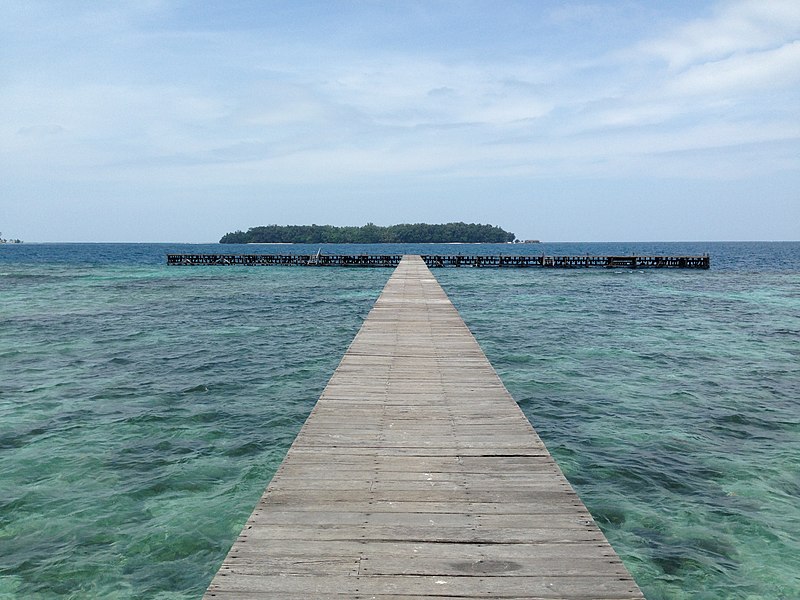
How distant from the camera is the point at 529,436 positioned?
704 cm

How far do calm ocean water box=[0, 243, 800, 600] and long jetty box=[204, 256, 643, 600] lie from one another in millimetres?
2050

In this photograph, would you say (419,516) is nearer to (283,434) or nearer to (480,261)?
(283,434)

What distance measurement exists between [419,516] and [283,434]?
6.62 metres

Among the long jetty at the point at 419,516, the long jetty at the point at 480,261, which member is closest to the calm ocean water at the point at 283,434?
the long jetty at the point at 419,516

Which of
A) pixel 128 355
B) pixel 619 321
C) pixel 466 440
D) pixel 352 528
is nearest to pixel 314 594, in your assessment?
pixel 352 528

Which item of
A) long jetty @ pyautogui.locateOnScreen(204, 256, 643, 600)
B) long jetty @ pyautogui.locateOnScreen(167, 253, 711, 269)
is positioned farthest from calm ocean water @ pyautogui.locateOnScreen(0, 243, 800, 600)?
long jetty @ pyautogui.locateOnScreen(167, 253, 711, 269)

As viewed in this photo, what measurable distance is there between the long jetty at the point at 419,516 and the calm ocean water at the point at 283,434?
2.05 metres

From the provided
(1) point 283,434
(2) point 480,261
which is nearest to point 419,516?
(1) point 283,434

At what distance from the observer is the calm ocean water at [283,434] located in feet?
22.7

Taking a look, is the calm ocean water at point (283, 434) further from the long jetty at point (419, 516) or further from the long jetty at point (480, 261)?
the long jetty at point (480, 261)

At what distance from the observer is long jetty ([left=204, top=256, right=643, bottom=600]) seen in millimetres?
4059

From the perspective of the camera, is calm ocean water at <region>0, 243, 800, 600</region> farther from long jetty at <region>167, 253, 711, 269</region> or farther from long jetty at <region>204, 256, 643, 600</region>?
long jetty at <region>167, 253, 711, 269</region>

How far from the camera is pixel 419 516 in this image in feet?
16.6

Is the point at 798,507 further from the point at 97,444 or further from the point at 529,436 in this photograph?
the point at 97,444
